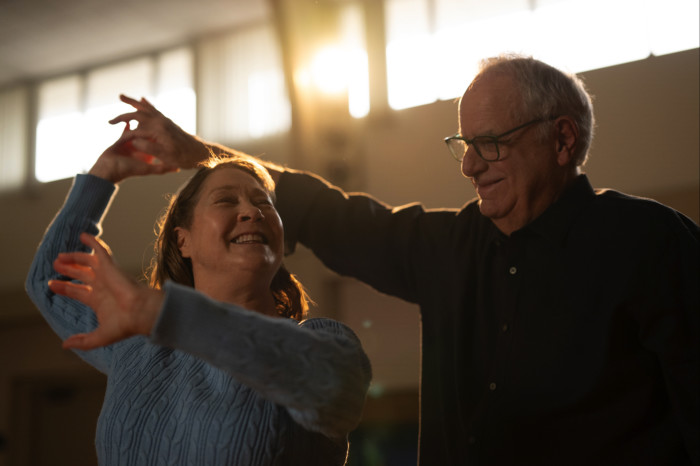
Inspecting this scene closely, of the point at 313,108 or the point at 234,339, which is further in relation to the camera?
the point at 313,108

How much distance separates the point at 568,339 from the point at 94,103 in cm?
709

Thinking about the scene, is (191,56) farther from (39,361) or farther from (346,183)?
(39,361)

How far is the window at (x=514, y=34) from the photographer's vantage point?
5551 mm

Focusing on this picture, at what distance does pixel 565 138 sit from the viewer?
1770mm

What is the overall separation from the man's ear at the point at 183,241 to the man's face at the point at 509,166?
2.22ft

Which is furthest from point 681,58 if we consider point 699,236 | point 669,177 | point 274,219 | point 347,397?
point 347,397

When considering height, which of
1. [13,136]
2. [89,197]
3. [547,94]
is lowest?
[89,197]

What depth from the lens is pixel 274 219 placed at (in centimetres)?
156

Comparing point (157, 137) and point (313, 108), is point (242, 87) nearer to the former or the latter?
point (313, 108)

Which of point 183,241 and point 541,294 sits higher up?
point 183,241

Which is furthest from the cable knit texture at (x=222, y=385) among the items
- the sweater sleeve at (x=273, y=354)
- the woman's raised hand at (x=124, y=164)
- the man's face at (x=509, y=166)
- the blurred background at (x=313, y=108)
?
the blurred background at (x=313, y=108)

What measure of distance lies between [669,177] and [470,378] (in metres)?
4.18

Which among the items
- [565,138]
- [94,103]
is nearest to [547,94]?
[565,138]

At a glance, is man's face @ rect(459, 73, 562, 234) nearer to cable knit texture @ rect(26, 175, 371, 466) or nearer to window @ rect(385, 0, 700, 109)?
cable knit texture @ rect(26, 175, 371, 466)
